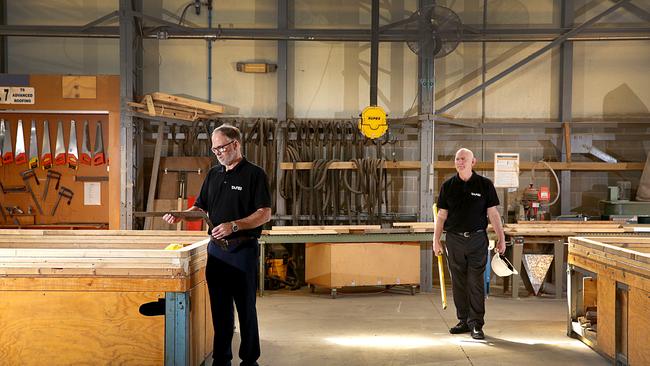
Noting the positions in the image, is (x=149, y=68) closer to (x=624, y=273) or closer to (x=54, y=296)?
(x=54, y=296)

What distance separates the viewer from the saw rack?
8.00 metres

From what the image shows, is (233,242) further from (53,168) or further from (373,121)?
(53,168)

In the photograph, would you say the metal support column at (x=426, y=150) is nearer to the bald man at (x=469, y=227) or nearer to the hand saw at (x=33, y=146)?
the bald man at (x=469, y=227)

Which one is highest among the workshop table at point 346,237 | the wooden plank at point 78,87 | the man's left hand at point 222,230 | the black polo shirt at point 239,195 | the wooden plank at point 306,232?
the wooden plank at point 78,87

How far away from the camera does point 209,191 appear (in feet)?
13.3

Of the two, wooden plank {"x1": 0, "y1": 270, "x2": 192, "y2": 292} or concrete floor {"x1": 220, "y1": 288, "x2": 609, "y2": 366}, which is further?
concrete floor {"x1": 220, "y1": 288, "x2": 609, "y2": 366}

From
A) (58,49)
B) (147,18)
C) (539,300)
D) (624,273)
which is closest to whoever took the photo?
(624,273)

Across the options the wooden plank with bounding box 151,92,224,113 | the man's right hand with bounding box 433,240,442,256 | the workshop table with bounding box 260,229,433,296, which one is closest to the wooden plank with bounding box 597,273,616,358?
the man's right hand with bounding box 433,240,442,256

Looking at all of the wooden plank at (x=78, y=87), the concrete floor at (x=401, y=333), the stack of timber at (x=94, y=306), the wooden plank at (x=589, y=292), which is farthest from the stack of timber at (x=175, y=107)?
the wooden plank at (x=589, y=292)

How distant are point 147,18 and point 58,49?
1.43 metres

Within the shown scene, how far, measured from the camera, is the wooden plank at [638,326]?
→ 4047 mm

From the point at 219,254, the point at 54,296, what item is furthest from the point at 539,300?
the point at 54,296

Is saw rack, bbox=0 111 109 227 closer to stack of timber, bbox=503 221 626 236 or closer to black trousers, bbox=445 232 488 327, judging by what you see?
black trousers, bbox=445 232 488 327

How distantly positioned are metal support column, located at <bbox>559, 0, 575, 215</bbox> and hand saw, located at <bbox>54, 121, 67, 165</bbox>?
6261mm
